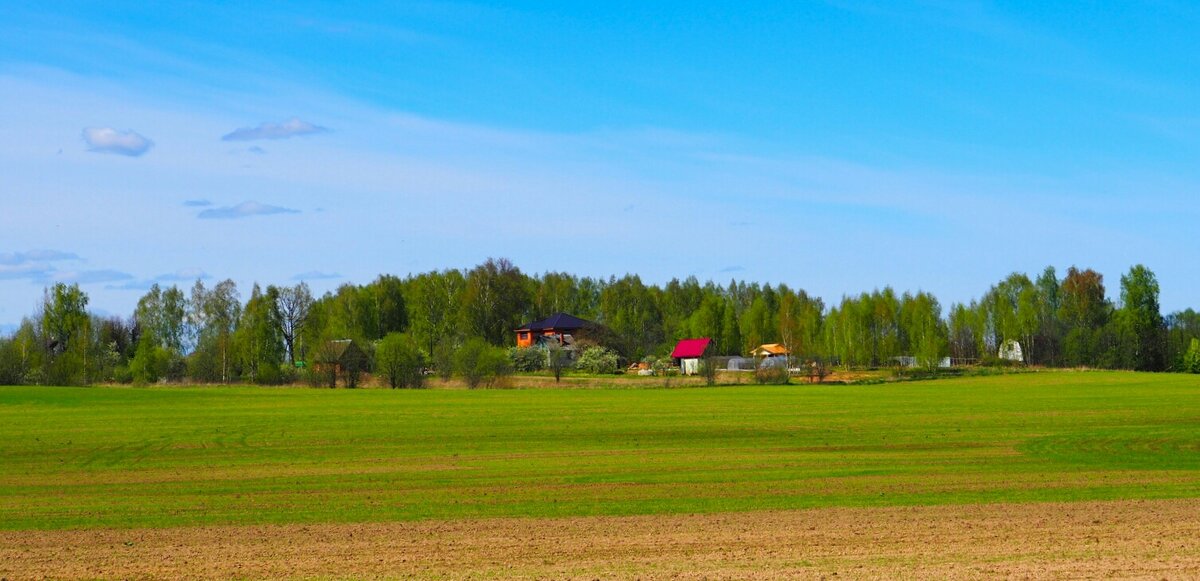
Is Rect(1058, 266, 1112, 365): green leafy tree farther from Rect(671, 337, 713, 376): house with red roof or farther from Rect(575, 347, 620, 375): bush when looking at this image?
Rect(575, 347, 620, 375): bush

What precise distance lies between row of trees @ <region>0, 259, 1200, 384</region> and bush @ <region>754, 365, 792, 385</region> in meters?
25.6

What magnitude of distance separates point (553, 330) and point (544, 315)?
101ft

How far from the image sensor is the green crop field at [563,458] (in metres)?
26.0

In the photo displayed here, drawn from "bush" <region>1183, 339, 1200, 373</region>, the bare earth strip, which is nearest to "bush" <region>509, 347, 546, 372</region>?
"bush" <region>1183, 339, 1200, 373</region>

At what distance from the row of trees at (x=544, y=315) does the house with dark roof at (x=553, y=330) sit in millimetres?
4806

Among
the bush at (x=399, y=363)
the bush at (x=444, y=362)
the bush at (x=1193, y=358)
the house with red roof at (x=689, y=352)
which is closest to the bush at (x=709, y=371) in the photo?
the bush at (x=444, y=362)

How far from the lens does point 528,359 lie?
461 ft

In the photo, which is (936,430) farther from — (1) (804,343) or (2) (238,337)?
(1) (804,343)

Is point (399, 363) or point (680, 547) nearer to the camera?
point (680, 547)

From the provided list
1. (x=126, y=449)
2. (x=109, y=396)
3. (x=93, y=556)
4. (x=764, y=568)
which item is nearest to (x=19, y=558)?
(x=93, y=556)

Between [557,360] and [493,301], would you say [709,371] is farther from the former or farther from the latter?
[493,301]

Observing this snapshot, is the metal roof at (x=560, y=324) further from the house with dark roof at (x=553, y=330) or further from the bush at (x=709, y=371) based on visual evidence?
the bush at (x=709, y=371)

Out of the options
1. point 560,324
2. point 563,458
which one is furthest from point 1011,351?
point 563,458

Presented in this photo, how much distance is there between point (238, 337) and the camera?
420 ft
